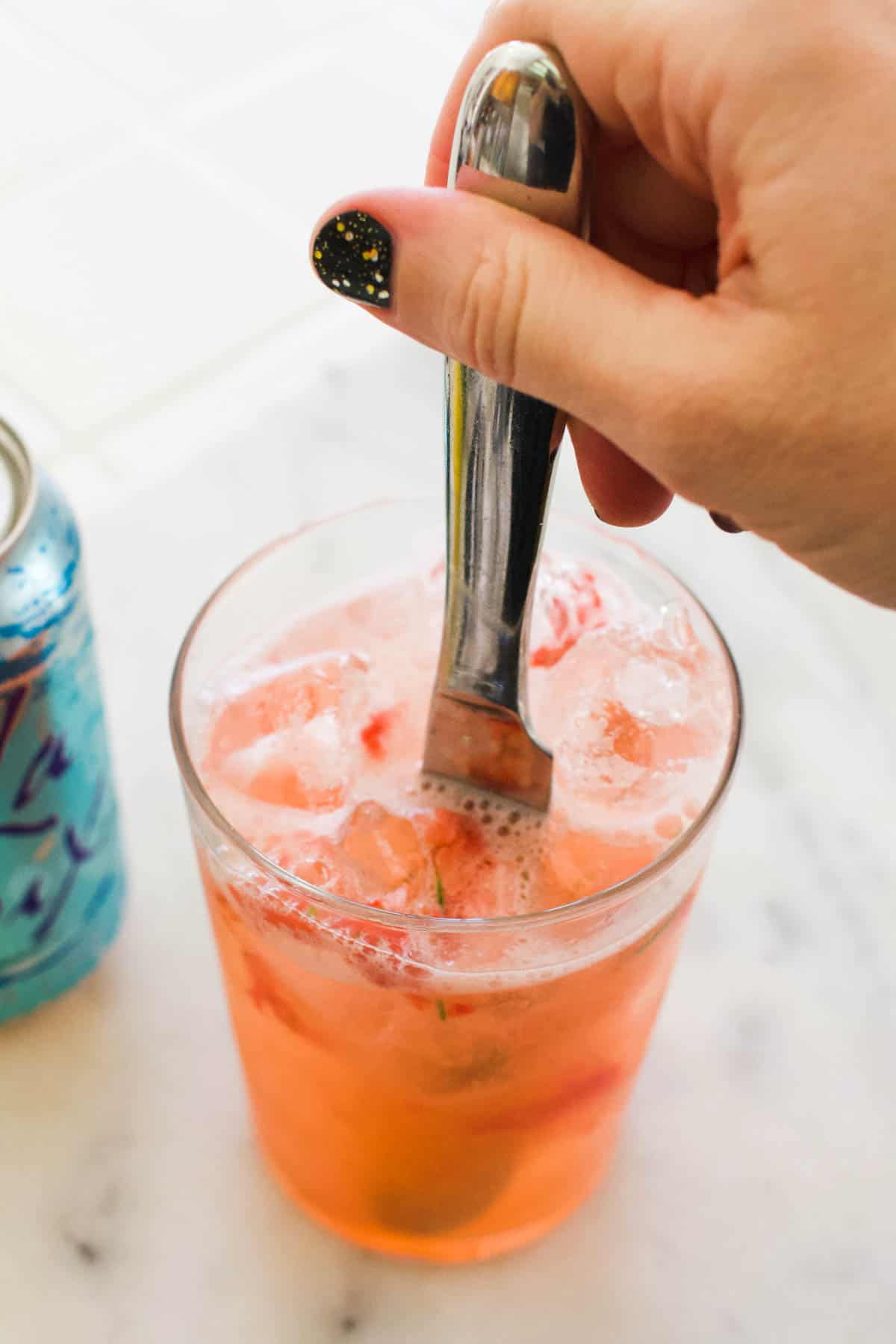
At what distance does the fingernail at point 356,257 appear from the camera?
0.43m

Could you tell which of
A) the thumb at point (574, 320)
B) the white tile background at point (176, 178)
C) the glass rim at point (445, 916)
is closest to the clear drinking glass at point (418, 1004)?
the glass rim at point (445, 916)

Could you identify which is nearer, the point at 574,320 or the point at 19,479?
the point at 574,320

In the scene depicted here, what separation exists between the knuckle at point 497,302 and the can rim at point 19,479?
0.22m

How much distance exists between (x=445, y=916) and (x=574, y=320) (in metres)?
0.23

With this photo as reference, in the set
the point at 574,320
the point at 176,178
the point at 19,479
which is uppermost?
the point at 574,320

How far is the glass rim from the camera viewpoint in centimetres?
46

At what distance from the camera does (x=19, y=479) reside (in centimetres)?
58

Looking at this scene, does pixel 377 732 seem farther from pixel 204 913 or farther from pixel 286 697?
pixel 204 913

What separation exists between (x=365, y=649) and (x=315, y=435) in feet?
1.30

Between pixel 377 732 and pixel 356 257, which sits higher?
pixel 356 257

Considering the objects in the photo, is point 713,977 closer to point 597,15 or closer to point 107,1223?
point 107,1223

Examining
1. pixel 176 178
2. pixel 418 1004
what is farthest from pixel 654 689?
pixel 176 178

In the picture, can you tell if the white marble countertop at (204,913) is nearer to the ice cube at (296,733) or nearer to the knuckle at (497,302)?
the ice cube at (296,733)

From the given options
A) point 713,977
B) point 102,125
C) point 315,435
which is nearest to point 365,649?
point 713,977
